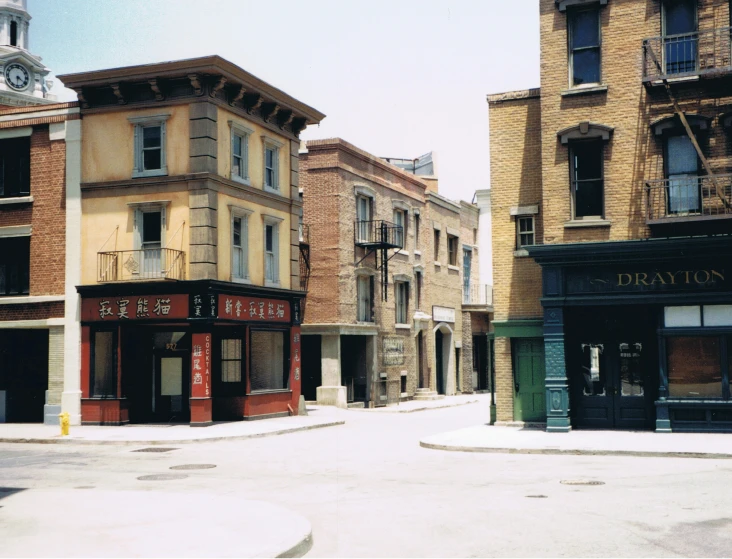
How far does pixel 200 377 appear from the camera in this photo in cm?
2684

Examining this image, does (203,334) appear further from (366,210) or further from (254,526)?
(254,526)

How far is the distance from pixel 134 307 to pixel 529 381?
12.1 metres

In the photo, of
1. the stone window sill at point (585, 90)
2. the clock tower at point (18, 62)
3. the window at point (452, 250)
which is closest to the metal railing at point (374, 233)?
the window at point (452, 250)

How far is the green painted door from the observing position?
967 inches

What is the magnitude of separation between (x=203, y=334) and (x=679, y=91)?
48.7ft

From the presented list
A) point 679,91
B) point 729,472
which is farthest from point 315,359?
point 729,472

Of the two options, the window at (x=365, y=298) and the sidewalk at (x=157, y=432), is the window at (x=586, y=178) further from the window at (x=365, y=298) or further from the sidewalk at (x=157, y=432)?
the window at (x=365, y=298)

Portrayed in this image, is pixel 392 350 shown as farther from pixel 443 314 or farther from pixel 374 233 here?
pixel 443 314

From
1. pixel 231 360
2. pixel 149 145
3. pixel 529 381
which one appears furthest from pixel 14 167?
pixel 529 381

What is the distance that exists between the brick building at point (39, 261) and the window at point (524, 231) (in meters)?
13.8

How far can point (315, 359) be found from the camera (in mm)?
37688

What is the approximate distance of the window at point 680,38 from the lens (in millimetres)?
22391

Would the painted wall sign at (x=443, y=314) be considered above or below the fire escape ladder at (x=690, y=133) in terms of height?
below

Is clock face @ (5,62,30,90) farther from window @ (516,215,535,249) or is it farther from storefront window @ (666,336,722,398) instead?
storefront window @ (666,336,722,398)
